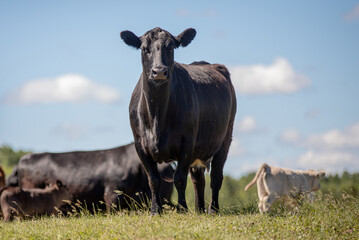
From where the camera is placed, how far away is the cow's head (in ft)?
27.1

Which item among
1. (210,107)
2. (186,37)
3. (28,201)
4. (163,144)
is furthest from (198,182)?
(28,201)

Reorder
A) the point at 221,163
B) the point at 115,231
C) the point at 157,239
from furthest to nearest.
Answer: the point at 221,163, the point at 115,231, the point at 157,239

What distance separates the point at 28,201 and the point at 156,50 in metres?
5.39

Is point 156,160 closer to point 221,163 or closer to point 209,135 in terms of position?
point 209,135

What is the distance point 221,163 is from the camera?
34.0 feet

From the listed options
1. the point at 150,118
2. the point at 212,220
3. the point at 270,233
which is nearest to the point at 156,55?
the point at 150,118

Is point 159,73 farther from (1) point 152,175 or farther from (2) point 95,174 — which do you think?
(2) point 95,174

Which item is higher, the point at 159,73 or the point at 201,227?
the point at 159,73

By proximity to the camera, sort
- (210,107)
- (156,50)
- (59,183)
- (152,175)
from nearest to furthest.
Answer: (156,50)
(152,175)
(210,107)
(59,183)

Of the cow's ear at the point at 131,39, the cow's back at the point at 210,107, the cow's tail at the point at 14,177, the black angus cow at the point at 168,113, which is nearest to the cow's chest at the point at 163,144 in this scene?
the black angus cow at the point at 168,113

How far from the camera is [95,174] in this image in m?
13.6

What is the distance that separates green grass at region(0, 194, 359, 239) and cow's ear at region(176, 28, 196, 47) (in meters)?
2.75

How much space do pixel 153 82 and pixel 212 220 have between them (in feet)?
7.32

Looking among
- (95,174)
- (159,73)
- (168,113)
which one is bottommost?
(95,174)
